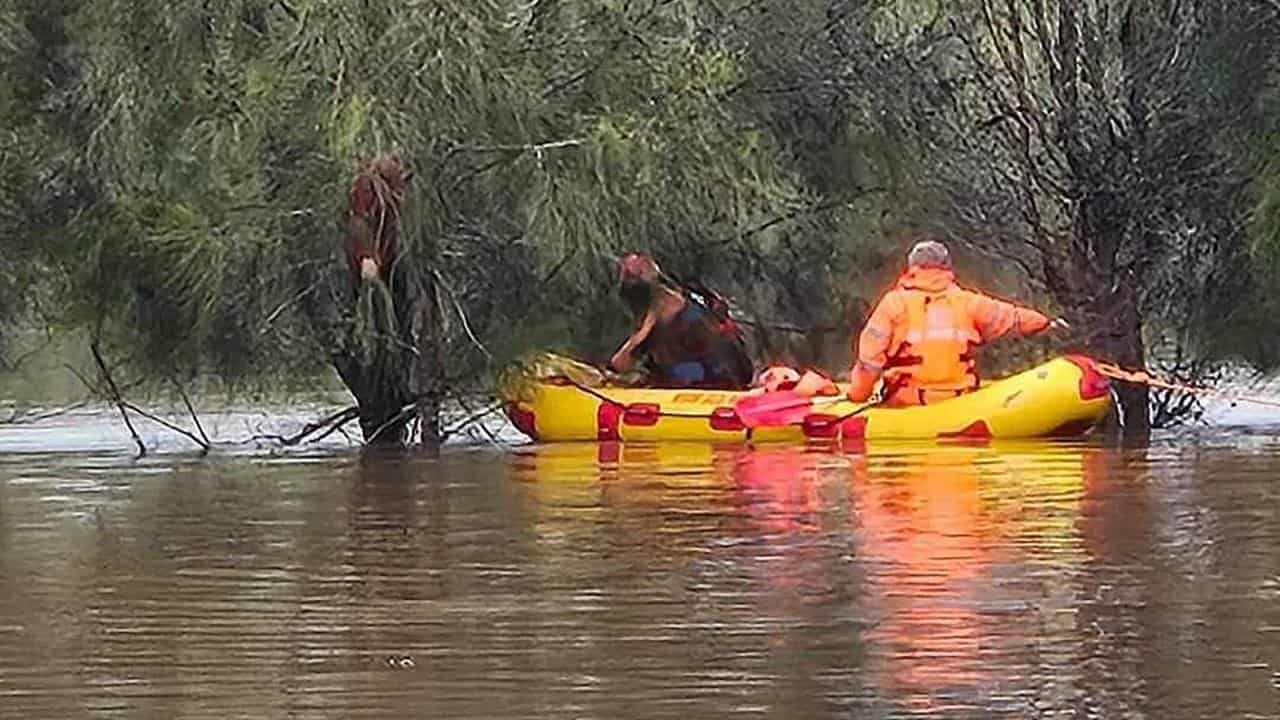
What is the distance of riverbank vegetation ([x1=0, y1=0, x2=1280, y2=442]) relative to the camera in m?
18.5

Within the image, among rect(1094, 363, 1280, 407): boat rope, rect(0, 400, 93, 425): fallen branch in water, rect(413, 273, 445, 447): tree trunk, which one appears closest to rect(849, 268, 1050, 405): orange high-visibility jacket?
rect(1094, 363, 1280, 407): boat rope

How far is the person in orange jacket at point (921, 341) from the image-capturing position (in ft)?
58.1

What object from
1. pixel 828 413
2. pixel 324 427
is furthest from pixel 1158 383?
pixel 324 427

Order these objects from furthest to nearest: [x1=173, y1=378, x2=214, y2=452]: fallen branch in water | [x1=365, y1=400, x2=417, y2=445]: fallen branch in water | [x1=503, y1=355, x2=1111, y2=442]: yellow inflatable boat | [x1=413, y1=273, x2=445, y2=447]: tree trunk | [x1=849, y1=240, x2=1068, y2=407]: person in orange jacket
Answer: [x1=173, y1=378, x2=214, y2=452]: fallen branch in water → [x1=365, y1=400, x2=417, y2=445]: fallen branch in water → [x1=413, y1=273, x2=445, y2=447]: tree trunk → [x1=849, y1=240, x2=1068, y2=407]: person in orange jacket → [x1=503, y1=355, x2=1111, y2=442]: yellow inflatable boat

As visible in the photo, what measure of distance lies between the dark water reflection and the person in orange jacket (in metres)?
4.17

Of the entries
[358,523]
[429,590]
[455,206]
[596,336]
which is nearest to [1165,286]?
[596,336]

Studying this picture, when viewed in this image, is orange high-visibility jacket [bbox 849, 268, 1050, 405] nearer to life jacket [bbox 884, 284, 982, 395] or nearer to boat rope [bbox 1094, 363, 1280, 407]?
life jacket [bbox 884, 284, 982, 395]

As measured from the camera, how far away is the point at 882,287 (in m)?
21.1

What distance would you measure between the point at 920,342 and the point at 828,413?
75 centimetres

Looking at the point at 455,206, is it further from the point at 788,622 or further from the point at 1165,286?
the point at 788,622

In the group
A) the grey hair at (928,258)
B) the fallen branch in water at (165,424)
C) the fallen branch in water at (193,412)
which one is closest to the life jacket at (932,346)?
the grey hair at (928,258)

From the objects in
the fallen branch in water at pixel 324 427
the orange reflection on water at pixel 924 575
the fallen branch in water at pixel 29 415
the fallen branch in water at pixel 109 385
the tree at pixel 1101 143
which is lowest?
the orange reflection on water at pixel 924 575

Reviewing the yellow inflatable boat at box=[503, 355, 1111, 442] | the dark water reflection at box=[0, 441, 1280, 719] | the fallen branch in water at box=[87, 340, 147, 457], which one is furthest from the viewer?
the fallen branch in water at box=[87, 340, 147, 457]

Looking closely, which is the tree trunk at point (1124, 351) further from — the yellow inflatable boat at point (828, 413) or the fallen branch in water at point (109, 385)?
the fallen branch in water at point (109, 385)
